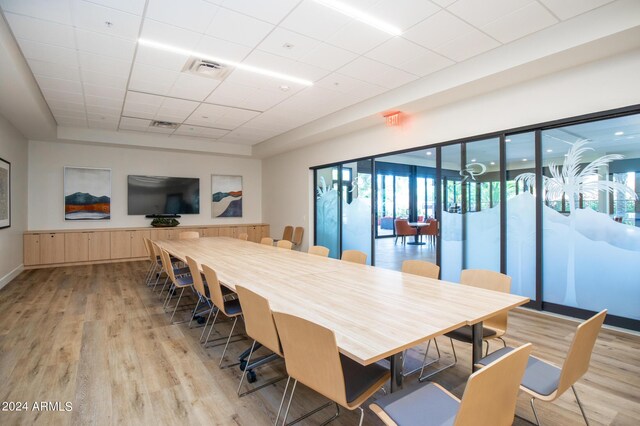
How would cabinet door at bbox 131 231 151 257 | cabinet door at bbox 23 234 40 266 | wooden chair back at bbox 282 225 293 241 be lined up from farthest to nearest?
wooden chair back at bbox 282 225 293 241 → cabinet door at bbox 131 231 151 257 → cabinet door at bbox 23 234 40 266

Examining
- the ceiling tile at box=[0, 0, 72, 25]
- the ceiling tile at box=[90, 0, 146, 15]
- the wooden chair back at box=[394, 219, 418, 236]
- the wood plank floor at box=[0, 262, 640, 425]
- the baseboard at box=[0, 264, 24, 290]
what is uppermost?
the ceiling tile at box=[90, 0, 146, 15]

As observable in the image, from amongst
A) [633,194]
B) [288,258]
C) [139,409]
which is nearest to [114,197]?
[288,258]

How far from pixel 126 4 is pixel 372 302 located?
3.27 m

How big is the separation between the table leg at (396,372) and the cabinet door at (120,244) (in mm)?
8125

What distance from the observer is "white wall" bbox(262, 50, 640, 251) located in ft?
11.2

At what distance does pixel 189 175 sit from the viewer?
9.47m

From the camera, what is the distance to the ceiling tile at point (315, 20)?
3.01m

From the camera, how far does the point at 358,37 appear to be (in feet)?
11.5

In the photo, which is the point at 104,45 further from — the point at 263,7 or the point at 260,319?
the point at 260,319

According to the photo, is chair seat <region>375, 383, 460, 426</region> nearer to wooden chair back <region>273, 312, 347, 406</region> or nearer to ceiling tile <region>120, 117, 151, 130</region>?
wooden chair back <region>273, 312, 347, 406</region>

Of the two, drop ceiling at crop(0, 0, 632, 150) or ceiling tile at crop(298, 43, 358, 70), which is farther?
ceiling tile at crop(298, 43, 358, 70)

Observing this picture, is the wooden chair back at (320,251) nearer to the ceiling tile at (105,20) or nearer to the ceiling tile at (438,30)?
the ceiling tile at (438,30)

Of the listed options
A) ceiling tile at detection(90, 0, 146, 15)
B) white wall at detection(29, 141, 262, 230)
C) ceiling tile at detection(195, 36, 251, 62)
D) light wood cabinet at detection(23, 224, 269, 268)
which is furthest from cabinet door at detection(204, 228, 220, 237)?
ceiling tile at detection(90, 0, 146, 15)

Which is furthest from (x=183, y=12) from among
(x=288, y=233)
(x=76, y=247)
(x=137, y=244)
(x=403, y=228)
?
(x=403, y=228)
